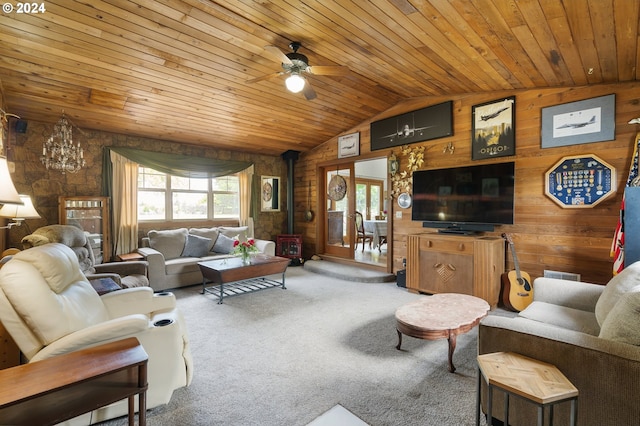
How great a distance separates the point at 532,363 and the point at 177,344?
201 cm

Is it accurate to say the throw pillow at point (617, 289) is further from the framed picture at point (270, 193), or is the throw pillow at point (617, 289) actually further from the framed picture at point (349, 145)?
the framed picture at point (270, 193)

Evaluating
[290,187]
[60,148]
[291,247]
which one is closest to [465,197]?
[291,247]

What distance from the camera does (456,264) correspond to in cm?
389

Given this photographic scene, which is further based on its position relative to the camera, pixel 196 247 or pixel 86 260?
pixel 196 247

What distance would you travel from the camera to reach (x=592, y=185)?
3322mm

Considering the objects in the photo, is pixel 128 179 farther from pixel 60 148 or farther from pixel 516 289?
pixel 516 289

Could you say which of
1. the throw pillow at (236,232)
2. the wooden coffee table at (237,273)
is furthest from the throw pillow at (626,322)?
the throw pillow at (236,232)

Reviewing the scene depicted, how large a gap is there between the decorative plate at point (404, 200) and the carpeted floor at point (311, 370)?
72.8 inches

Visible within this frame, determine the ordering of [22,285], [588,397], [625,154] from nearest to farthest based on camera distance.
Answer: [588,397] → [22,285] → [625,154]

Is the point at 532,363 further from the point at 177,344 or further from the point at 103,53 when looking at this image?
the point at 103,53

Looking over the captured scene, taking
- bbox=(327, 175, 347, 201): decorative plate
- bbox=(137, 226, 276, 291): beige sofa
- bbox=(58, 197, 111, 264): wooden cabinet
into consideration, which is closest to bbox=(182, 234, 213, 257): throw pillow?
bbox=(137, 226, 276, 291): beige sofa

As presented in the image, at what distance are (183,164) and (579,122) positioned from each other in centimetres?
580

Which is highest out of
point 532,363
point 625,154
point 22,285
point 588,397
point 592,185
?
point 625,154

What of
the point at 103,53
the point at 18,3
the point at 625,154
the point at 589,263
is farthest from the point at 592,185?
the point at 18,3
